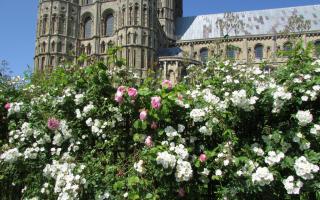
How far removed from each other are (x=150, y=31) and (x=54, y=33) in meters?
11.4

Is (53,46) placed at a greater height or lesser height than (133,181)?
greater

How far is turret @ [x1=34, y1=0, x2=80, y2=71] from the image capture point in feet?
156

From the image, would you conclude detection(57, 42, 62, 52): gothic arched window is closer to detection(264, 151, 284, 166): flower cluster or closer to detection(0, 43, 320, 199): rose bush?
detection(0, 43, 320, 199): rose bush

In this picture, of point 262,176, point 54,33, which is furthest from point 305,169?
point 54,33

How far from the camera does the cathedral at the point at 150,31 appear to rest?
45500 mm

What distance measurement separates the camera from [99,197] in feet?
19.2

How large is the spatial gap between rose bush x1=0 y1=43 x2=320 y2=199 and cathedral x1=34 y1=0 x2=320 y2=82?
3266 cm

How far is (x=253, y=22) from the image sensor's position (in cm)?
5669

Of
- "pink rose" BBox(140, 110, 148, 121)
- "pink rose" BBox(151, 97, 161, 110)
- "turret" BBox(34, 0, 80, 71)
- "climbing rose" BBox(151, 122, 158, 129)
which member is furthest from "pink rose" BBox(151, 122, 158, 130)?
"turret" BBox(34, 0, 80, 71)

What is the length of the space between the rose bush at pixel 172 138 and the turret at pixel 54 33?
41.6 meters

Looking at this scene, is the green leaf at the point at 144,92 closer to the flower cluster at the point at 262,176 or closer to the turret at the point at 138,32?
the flower cluster at the point at 262,176

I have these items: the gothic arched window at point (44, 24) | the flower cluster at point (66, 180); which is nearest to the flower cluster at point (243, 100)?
the flower cluster at point (66, 180)

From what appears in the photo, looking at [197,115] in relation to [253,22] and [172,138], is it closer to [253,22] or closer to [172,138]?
[172,138]

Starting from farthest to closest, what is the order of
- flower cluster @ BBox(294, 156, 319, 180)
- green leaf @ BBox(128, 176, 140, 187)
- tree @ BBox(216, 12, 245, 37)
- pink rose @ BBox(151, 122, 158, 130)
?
tree @ BBox(216, 12, 245, 37), pink rose @ BBox(151, 122, 158, 130), green leaf @ BBox(128, 176, 140, 187), flower cluster @ BBox(294, 156, 319, 180)
